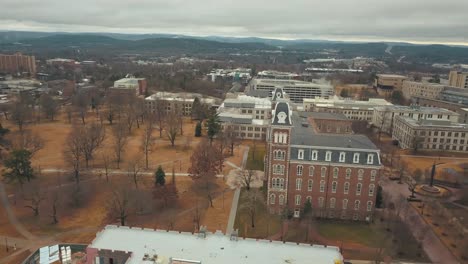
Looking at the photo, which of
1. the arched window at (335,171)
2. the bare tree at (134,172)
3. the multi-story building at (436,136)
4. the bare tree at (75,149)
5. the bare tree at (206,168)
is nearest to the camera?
the arched window at (335,171)

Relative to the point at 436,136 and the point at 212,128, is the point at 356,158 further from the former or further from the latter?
the point at 436,136

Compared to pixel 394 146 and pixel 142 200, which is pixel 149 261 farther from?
pixel 394 146

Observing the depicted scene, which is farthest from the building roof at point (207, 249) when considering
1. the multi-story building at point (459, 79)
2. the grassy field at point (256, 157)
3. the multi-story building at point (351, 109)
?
the multi-story building at point (459, 79)

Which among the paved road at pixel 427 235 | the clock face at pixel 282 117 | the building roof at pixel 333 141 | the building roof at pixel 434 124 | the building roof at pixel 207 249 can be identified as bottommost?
the paved road at pixel 427 235

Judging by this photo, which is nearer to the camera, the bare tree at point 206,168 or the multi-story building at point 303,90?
the bare tree at point 206,168

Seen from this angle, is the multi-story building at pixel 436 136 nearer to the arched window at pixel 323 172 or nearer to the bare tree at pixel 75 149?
the arched window at pixel 323 172

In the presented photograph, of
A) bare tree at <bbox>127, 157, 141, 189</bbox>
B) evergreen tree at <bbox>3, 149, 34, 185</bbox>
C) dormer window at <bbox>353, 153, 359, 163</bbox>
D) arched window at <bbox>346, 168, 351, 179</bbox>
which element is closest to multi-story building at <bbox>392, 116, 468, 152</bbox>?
dormer window at <bbox>353, 153, 359, 163</bbox>

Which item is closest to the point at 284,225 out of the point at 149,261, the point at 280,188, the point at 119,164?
the point at 280,188
